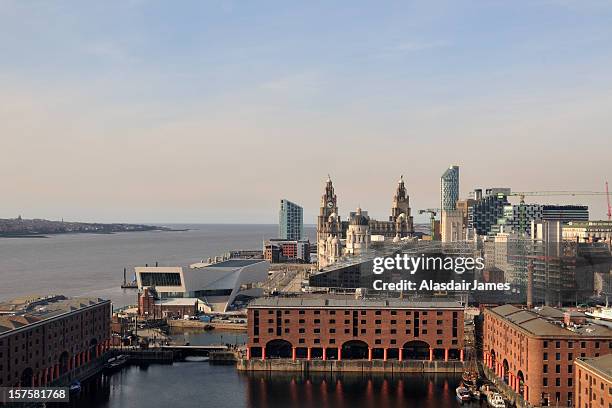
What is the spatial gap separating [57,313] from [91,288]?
64337 mm

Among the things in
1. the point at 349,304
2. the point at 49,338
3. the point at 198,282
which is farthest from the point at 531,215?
the point at 49,338

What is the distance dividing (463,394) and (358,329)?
33.6 ft

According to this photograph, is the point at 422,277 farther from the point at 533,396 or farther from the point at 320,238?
the point at 320,238

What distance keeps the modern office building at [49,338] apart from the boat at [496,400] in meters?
25.2

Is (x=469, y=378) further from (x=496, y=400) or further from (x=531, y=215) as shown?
(x=531, y=215)

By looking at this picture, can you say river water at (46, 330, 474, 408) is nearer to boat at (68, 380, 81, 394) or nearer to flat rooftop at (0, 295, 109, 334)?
boat at (68, 380, 81, 394)

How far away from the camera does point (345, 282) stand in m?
86.7

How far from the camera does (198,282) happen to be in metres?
88.5

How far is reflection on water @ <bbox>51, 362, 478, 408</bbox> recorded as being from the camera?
45.0 m

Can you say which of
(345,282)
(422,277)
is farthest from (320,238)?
(422,277)

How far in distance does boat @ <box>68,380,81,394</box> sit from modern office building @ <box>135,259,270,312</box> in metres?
38.0

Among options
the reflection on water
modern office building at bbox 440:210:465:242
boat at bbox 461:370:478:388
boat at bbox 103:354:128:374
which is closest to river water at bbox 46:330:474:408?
the reflection on water

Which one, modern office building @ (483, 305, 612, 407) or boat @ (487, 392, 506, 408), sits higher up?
modern office building @ (483, 305, 612, 407)

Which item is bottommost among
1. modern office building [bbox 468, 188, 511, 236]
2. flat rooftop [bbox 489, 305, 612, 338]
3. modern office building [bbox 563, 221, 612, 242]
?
flat rooftop [bbox 489, 305, 612, 338]
